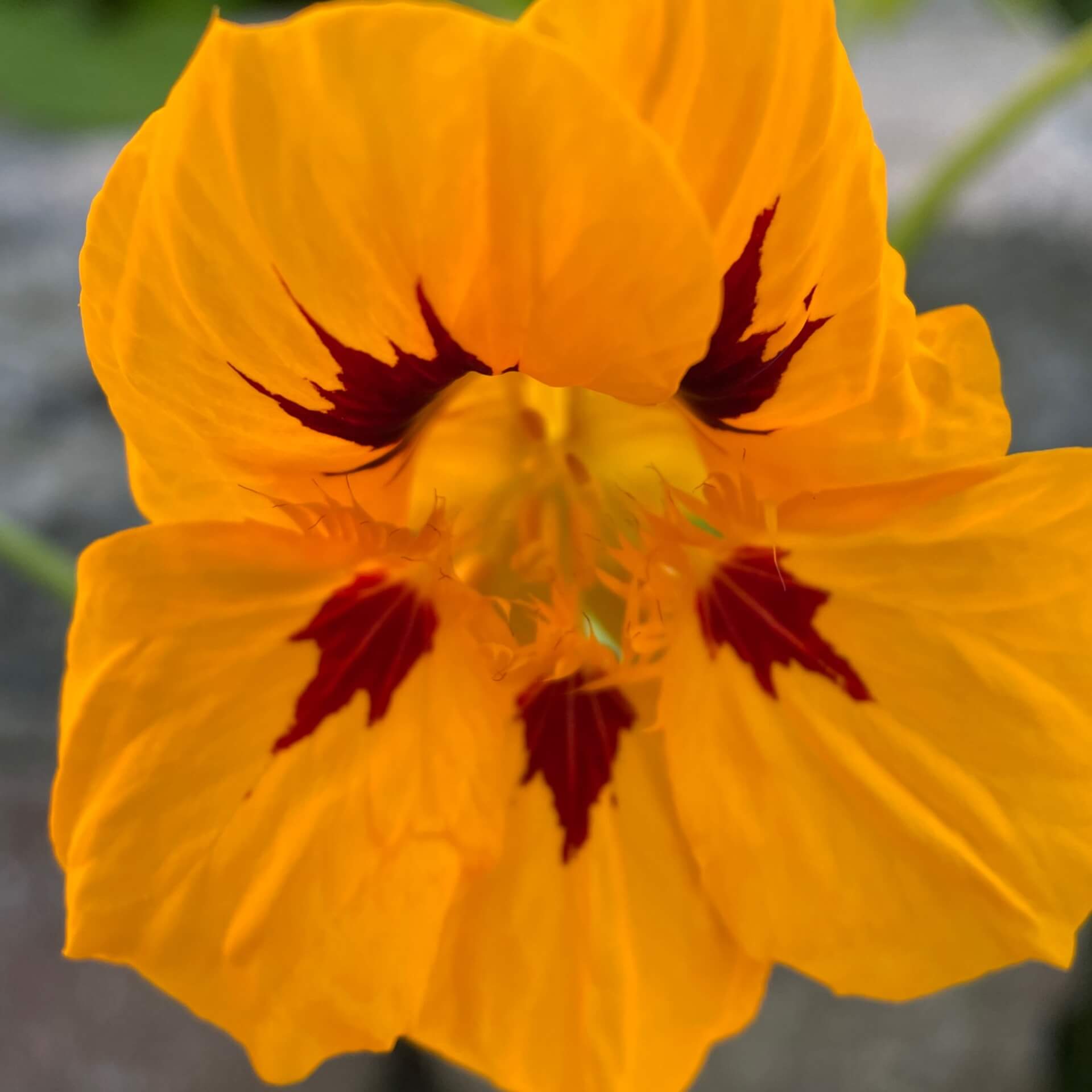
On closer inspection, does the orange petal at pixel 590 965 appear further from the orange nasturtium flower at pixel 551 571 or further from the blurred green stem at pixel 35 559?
the blurred green stem at pixel 35 559

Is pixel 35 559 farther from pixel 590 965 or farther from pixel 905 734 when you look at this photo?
pixel 905 734

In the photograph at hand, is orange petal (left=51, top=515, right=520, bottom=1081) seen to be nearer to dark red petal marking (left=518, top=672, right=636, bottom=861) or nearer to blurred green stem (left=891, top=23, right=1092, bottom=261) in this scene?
dark red petal marking (left=518, top=672, right=636, bottom=861)

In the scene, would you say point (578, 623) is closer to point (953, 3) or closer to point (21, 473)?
point (21, 473)

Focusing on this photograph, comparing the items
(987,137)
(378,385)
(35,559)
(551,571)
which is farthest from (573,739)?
(987,137)

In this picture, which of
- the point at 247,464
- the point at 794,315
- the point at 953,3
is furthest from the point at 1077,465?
the point at 953,3

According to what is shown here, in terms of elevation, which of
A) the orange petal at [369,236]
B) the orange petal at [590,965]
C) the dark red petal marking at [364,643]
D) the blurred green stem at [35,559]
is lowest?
the blurred green stem at [35,559]

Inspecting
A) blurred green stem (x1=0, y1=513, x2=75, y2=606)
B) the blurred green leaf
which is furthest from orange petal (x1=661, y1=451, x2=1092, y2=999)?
the blurred green leaf

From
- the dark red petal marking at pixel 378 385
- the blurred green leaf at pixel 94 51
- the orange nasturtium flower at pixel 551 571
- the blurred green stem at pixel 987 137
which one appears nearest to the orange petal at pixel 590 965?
the orange nasturtium flower at pixel 551 571
